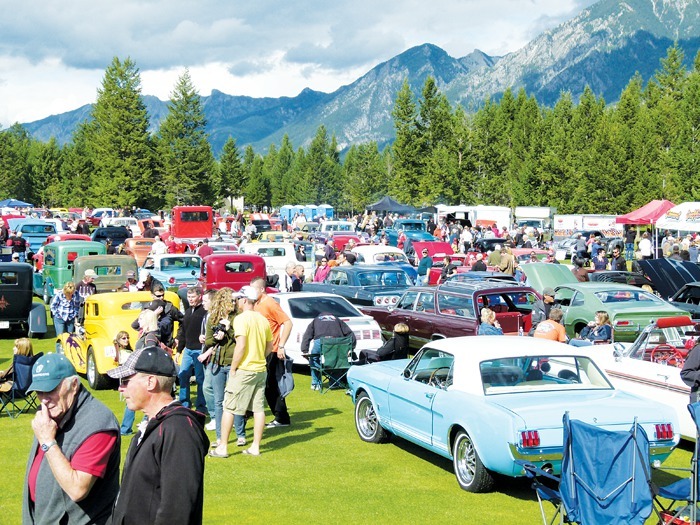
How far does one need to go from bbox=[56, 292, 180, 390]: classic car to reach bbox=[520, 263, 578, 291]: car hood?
12.2 m

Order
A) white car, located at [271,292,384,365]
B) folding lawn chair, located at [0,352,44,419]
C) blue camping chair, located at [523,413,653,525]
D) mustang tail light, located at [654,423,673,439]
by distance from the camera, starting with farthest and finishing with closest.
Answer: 1. white car, located at [271,292,384,365]
2. folding lawn chair, located at [0,352,44,419]
3. mustang tail light, located at [654,423,673,439]
4. blue camping chair, located at [523,413,653,525]

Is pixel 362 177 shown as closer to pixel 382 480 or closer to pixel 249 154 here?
pixel 249 154

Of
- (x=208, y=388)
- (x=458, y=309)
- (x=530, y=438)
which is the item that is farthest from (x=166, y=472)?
(x=458, y=309)

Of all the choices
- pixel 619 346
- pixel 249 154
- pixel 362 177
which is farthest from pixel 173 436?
pixel 249 154

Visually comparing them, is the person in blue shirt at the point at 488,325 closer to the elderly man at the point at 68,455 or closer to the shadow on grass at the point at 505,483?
the shadow on grass at the point at 505,483

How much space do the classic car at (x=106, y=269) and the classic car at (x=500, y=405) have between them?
1397cm

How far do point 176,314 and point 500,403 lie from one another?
680 centimetres

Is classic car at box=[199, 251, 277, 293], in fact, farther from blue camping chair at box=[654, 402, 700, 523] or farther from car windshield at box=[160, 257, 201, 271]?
blue camping chair at box=[654, 402, 700, 523]

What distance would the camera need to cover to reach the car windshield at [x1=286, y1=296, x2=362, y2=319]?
16.5 m

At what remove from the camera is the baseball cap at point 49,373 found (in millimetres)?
4586

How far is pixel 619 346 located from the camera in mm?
12656

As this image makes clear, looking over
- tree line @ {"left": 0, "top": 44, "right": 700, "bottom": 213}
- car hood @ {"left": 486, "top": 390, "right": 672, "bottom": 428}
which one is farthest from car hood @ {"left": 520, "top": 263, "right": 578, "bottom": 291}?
tree line @ {"left": 0, "top": 44, "right": 700, "bottom": 213}

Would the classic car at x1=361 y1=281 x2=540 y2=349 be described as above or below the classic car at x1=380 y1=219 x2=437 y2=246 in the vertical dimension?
below

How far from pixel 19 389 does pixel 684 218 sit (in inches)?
1086
